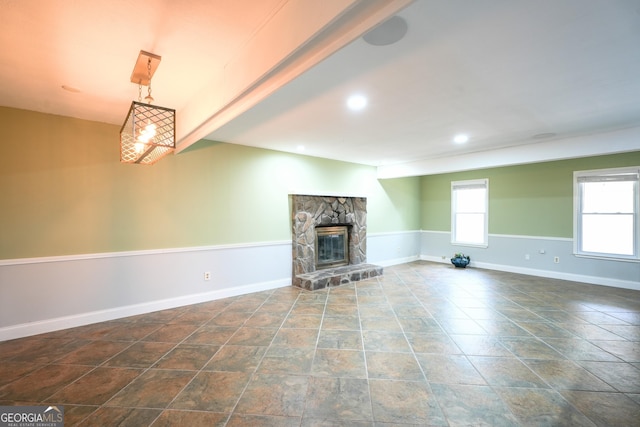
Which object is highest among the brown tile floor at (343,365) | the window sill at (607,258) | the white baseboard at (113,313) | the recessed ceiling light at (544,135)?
the recessed ceiling light at (544,135)

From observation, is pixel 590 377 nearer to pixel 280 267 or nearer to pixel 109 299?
pixel 280 267

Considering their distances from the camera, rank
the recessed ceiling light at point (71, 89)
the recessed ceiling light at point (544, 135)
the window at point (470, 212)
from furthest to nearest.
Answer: the window at point (470, 212) < the recessed ceiling light at point (544, 135) < the recessed ceiling light at point (71, 89)

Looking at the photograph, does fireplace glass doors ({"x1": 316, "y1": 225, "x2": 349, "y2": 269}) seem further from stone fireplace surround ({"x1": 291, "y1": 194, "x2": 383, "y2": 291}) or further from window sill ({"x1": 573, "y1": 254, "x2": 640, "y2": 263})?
window sill ({"x1": 573, "y1": 254, "x2": 640, "y2": 263})

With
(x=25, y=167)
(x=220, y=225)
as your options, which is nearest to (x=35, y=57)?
(x=25, y=167)

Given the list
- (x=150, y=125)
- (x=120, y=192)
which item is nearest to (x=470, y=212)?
(x=150, y=125)

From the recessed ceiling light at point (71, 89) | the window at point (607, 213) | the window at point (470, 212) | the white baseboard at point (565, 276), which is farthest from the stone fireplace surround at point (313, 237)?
the window at point (607, 213)

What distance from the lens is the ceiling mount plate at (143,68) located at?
200cm

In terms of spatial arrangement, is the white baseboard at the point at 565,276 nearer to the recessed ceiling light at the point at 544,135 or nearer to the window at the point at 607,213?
the window at the point at 607,213

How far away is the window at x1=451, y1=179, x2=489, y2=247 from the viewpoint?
637 cm

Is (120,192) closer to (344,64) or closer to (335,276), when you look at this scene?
(344,64)

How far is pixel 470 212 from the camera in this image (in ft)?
21.7

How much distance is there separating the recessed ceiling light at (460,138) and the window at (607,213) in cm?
273

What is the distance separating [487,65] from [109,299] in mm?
4721

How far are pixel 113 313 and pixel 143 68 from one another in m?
2.99
